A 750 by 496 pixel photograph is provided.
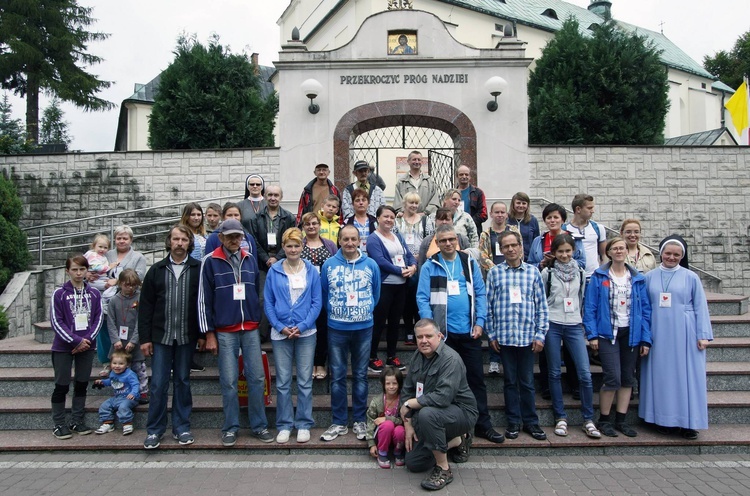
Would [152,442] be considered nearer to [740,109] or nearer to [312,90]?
[312,90]

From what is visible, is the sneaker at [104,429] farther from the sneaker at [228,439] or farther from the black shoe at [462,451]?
the black shoe at [462,451]

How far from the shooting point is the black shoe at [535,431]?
5.48 metres

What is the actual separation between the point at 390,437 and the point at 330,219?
9.06ft

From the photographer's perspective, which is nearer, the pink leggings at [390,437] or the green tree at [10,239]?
the pink leggings at [390,437]

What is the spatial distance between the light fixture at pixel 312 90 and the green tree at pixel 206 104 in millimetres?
5096

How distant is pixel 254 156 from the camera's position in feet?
39.0

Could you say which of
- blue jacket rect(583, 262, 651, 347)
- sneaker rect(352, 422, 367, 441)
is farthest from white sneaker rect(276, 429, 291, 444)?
blue jacket rect(583, 262, 651, 347)

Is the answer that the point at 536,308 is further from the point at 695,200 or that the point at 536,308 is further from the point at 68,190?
the point at 68,190

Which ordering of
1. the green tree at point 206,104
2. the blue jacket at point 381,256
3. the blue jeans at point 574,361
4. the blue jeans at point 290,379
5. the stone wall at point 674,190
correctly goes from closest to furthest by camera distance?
1. the blue jeans at point 290,379
2. the blue jeans at point 574,361
3. the blue jacket at point 381,256
4. the stone wall at point 674,190
5. the green tree at point 206,104

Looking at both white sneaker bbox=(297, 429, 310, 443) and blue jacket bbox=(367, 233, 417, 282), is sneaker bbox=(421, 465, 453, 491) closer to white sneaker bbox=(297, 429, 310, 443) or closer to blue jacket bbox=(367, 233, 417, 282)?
white sneaker bbox=(297, 429, 310, 443)

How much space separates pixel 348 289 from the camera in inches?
219

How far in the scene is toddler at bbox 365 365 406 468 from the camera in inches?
202

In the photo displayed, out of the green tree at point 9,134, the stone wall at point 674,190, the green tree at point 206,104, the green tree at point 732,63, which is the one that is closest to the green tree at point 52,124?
the green tree at point 9,134

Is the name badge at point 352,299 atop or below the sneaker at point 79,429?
atop
